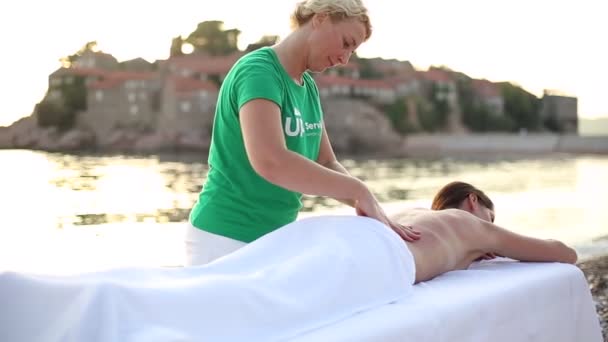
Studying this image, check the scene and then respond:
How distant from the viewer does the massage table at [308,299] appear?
108 centimetres

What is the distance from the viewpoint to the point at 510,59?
1126 inches

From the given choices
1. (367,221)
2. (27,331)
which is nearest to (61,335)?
(27,331)

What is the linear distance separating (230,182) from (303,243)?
214mm

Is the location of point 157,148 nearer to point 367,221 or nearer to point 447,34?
point 447,34

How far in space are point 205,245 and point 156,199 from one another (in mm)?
15274

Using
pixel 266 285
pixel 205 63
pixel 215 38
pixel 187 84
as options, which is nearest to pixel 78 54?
pixel 187 84

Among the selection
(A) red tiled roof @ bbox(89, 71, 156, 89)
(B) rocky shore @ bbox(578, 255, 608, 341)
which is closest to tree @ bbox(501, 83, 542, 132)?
(A) red tiled roof @ bbox(89, 71, 156, 89)

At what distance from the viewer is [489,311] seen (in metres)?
1.58

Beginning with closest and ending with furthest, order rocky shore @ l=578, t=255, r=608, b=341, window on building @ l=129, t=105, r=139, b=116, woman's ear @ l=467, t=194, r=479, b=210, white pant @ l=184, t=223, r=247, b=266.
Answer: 1. white pant @ l=184, t=223, r=247, b=266
2. woman's ear @ l=467, t=194, r=479, b=210
3. rocky shore @ l=578, t=255, r=608, b=341
4. window on building @ l=129, t=105, r=139, b=116

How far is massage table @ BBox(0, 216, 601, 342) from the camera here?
1.08 metres

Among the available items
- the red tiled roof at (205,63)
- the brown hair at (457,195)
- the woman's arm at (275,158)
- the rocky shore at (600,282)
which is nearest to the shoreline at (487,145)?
the red tiled roof at (205,63)

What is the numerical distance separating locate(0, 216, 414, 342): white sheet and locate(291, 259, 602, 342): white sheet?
0.05m

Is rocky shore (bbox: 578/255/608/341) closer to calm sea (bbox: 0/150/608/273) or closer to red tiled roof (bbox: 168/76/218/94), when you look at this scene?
calm sea (bbox: 0/150/608/273)

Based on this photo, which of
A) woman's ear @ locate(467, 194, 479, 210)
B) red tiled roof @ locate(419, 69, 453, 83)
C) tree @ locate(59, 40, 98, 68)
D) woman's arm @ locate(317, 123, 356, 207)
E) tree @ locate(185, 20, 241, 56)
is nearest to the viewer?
woman's arm @ locate(317, 123, 356, 207)
